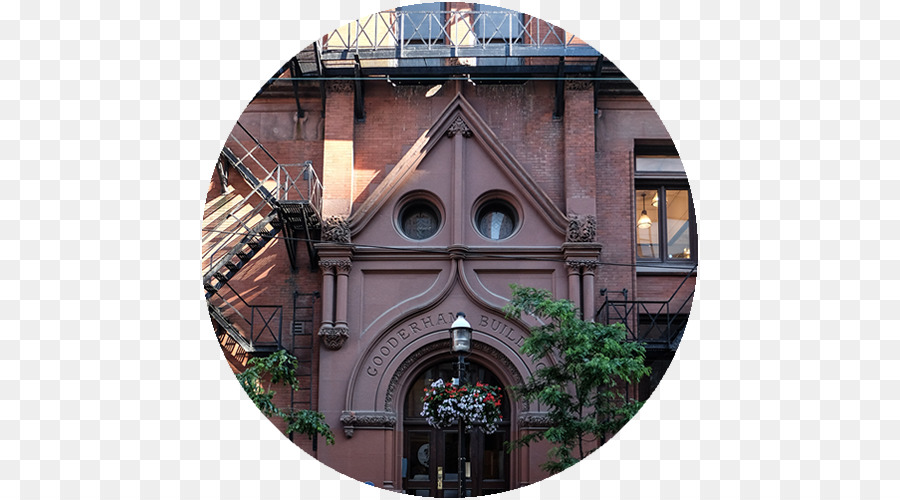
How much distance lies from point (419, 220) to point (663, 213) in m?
5.37

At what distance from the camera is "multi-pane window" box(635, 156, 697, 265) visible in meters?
22.5

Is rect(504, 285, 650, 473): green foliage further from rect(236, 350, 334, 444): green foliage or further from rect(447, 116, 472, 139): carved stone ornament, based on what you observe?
rect(447, 116, 472, 139): carved stone ornament

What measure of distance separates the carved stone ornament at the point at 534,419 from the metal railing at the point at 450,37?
7.36 m

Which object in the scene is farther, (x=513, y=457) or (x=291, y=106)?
(x=291, y=106)

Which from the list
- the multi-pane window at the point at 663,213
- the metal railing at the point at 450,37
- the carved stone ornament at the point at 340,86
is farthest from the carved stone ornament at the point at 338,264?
the multi-pane window at the point at 663,213

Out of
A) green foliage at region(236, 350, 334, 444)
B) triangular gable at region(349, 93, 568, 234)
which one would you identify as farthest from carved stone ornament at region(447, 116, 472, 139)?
green foliage at region(236, 350, 334, 444)

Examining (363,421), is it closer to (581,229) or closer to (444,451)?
(444,451)

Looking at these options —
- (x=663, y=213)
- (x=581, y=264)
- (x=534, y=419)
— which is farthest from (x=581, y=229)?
(x=534, y=419)

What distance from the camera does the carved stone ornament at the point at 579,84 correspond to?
2231 centimetres

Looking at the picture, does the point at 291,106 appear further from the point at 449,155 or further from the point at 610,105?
the point at 610,105

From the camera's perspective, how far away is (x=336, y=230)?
21.4 m

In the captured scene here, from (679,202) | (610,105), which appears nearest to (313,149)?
(610,105)

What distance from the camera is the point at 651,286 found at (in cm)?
2209

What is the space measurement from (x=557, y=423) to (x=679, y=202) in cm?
707
